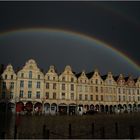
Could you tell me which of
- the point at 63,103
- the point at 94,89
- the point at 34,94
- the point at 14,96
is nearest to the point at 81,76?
the point at 94,89

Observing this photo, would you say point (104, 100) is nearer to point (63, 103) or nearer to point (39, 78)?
point (63, 103)

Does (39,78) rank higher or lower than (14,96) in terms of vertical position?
higher

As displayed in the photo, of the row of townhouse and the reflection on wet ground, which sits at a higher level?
the row of townhouse

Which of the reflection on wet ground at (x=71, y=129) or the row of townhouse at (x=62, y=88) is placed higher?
the row of townhouse at (x=62, y=88)

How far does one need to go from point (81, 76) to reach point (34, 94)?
50.2 ft

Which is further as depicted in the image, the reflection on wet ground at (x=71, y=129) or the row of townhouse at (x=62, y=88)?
the row of townhouse at (x=62, y=88)

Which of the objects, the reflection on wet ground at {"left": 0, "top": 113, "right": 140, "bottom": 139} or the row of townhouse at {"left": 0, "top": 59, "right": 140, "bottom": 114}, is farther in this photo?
the row of townhouse at {"left": 0, "top": 59, "right": 140, "bottom": 114}

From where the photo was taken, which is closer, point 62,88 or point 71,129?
point 71,129

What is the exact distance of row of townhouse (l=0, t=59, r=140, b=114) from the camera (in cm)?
6053

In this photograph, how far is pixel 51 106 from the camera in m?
64.9

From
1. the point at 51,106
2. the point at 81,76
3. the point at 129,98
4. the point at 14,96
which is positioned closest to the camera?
the point at 14,96

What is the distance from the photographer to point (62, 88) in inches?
2611

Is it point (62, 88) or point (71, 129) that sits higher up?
point (62, 88)

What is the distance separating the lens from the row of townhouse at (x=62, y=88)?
2383 inches
